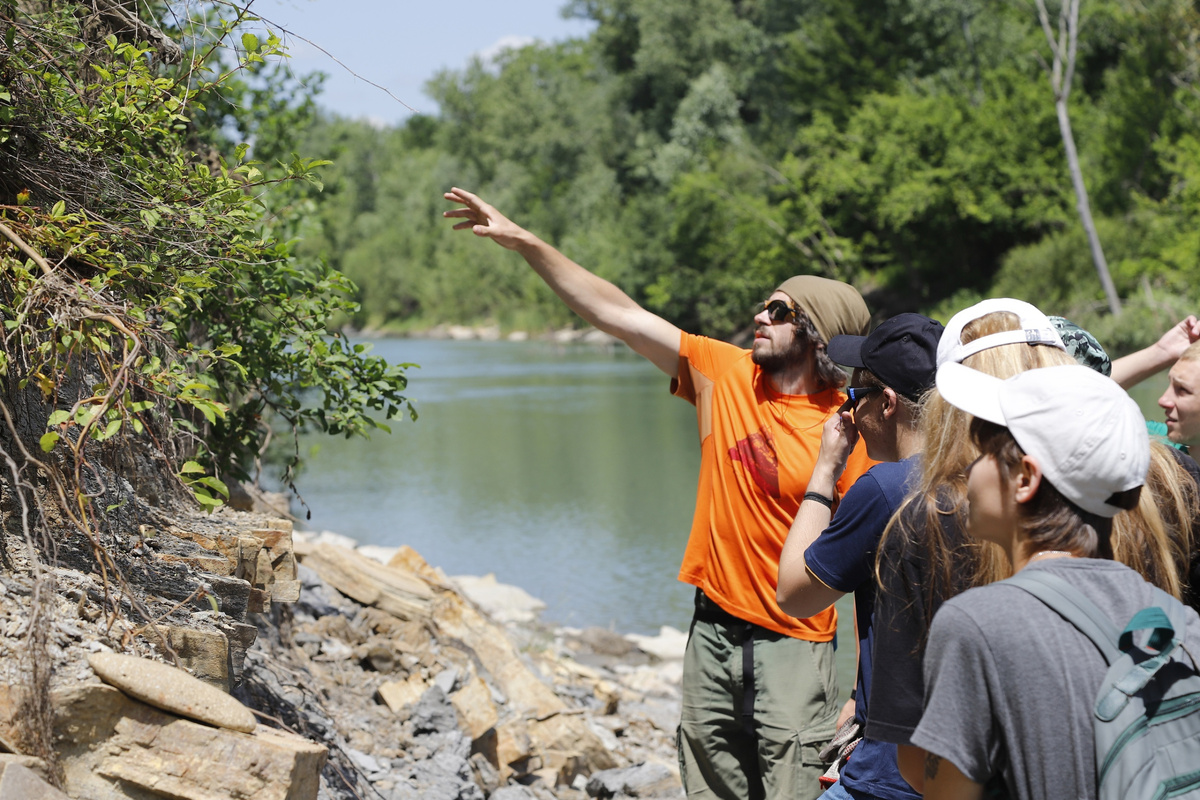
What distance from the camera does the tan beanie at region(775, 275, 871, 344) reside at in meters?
3.26

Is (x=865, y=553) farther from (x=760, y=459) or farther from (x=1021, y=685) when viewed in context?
(x=760, y=459)

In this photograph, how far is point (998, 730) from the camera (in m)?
1.50

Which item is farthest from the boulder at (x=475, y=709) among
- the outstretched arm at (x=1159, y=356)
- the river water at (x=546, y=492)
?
the river water at (x=546, y=492)

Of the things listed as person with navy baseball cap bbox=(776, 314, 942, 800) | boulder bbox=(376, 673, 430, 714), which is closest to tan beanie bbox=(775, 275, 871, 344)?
person with navy baseball cap bbox=(776, 314, 942, 800)

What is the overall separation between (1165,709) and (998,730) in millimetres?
223

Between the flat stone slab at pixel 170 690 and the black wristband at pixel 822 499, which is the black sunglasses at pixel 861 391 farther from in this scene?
the flat stone slab at pixel 170 690

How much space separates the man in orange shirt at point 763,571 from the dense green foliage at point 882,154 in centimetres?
2228

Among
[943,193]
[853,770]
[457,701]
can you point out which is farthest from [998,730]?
[943,193]

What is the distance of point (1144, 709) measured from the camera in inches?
56.9

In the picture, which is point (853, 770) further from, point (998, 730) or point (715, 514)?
point (715, 514)

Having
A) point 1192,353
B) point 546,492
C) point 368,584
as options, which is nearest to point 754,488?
point 1192,353

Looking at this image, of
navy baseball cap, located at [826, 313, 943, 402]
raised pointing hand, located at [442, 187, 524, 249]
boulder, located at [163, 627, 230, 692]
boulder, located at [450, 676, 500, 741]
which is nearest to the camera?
navy baseball cap, located at [826, 313, 943, 402]

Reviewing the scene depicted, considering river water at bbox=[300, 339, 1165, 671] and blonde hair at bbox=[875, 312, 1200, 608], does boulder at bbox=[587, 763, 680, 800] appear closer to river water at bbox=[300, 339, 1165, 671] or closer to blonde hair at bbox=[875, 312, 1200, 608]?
blonde hair at bbox=[875, 312, 1200, 608]

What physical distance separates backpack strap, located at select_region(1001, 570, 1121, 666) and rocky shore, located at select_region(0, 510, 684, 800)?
1.78m
